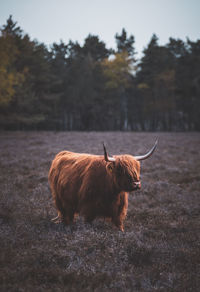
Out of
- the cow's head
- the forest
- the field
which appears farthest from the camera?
the forest

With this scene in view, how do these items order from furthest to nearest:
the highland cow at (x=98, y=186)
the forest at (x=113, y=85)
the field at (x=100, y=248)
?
the forest at (x=113, y=85) → the highland cow at (x=98, y=186) → the field at (x=100, y=248)

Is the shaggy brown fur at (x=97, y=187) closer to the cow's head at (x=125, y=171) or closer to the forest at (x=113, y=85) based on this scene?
the cow's head at (x=125, y=171)

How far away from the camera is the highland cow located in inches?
143

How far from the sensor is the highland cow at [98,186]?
363cm

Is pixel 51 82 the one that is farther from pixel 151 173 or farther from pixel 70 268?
pixel 70 268

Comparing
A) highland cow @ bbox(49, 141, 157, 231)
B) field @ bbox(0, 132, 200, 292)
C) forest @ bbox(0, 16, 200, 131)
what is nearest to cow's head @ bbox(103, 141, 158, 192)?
highland cow @ bbox(49, 141, 157, 231)

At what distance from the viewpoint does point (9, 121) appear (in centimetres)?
2681

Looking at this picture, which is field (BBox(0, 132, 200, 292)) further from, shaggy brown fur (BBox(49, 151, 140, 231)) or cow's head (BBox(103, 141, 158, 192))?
cow's head (BBox(103, 141, 158, 192))

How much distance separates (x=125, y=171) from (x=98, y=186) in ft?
2.05

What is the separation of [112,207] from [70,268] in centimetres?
142

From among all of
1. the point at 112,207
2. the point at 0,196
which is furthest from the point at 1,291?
the point at 0,196

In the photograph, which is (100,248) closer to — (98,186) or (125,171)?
(98,186)

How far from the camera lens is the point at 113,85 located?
36344 millimetres

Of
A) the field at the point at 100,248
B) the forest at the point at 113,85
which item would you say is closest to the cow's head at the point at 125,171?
the field at the point at 100,248
